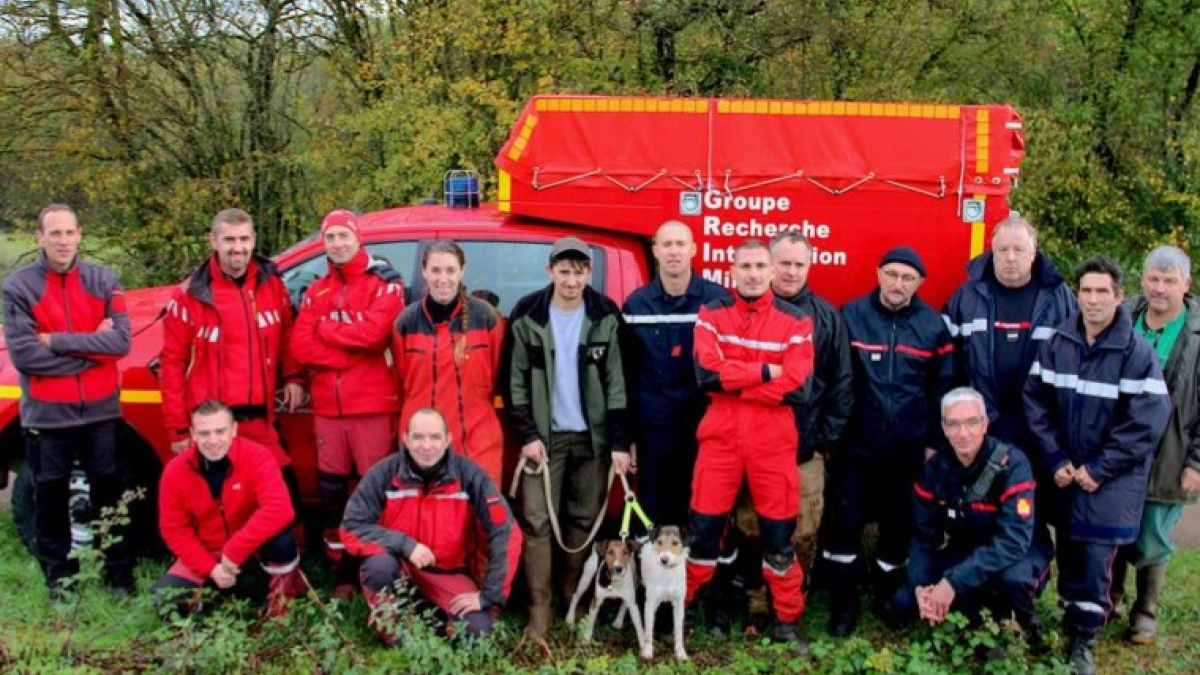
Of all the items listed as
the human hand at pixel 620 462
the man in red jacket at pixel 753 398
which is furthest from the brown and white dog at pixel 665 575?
the human hand at pixel 620 462

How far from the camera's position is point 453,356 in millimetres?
4820

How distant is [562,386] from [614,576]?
85cm

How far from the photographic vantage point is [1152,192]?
11.5 metres

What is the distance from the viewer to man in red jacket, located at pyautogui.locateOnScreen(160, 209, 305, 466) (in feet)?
16.4

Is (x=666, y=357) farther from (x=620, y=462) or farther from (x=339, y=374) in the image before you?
(x=339, y=374)

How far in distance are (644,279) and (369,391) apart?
1.42m

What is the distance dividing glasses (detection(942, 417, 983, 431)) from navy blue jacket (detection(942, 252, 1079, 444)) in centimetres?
40

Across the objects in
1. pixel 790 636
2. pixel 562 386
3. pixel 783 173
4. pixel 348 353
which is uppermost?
pixel 783 173

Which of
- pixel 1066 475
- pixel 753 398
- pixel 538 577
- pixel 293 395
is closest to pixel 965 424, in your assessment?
pixel 1066 475

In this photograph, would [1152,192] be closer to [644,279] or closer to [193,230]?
[644,279]

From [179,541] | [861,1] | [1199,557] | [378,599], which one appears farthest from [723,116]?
[861,1]

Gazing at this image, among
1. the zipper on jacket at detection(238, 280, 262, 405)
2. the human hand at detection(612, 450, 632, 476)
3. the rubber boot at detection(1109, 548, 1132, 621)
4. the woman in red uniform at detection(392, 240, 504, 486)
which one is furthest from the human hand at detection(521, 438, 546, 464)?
the rubber boot at detection(1109, 548, 1132, 621)

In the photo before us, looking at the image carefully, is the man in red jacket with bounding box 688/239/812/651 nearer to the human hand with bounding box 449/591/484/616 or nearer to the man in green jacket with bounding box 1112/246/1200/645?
the human hand with bounding box 449/591/484/616

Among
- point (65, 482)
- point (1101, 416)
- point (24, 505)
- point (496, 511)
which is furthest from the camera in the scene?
point (24, 505)
